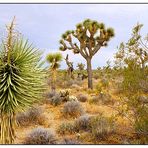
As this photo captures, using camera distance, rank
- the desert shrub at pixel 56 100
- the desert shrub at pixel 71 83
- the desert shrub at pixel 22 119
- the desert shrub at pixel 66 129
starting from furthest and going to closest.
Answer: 1. the desert shrub at pixel 71 83
2. the desert shrub at pixel 56 100
3. the desert shrub at pixel 22 119
4. the desert shrub at pixel 66 129

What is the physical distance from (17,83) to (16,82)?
0.07 ft

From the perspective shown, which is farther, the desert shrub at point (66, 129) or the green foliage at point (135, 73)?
the desert shrub at point (66, 129)

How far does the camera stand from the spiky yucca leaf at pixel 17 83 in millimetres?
5176

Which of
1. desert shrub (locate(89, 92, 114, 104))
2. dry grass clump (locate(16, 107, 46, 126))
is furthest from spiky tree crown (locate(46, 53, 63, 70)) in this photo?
dry grass clump (locate(16, 107, 46, 126))

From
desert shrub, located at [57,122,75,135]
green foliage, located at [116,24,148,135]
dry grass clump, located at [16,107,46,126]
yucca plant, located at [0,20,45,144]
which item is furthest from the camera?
dry grass clump, located at [16,107,46,126]

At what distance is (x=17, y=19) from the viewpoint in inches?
194

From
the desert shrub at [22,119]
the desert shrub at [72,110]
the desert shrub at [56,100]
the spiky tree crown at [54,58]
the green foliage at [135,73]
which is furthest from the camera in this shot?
the spiky tree crown at [54,58]

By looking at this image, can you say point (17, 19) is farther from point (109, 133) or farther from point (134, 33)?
point (109, 133)

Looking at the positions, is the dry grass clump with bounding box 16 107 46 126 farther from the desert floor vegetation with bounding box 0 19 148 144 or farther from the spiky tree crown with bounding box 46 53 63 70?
the spiky tree crown with bounding box 46 53 63 70

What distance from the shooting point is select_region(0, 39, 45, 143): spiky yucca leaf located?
5.18 metres

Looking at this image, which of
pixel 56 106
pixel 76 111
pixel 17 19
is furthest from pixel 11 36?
pixel 56 106

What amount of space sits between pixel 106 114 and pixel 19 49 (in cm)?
609

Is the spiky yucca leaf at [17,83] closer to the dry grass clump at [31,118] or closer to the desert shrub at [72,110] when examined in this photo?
the dry grass clump at [31,118]

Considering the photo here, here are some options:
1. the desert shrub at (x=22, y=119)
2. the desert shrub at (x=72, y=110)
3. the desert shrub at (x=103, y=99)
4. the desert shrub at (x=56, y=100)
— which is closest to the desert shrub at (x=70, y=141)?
the desert shrub at (x=22, y=119)
